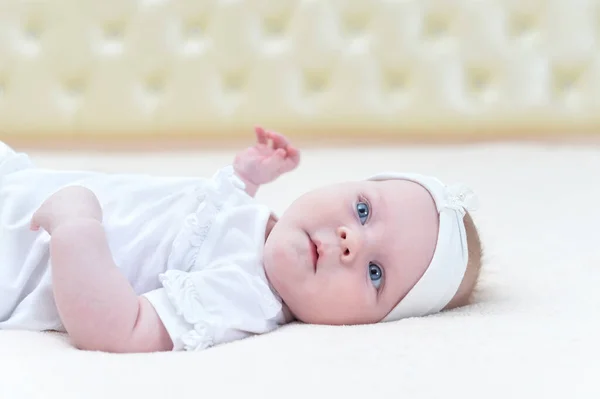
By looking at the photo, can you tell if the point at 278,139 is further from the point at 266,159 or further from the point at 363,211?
the point at 363,211

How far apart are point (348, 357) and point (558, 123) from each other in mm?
1670

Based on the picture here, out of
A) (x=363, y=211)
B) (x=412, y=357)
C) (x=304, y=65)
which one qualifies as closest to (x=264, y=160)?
(x=363, y=211)

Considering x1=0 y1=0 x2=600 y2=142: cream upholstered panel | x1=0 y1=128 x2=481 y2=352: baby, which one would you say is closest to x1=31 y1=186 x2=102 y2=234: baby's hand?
x1=0 y1=128 x2=481 y2=352: baby

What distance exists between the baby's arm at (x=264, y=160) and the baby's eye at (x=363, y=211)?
293mm

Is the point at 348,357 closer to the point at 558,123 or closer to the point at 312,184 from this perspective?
the point at 312,184

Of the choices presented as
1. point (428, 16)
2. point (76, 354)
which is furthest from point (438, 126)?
point (76, 354)

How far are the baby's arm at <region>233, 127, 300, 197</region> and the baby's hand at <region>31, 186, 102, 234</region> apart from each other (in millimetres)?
355

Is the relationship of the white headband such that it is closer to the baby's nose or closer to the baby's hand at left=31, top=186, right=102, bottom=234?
the baby's nose

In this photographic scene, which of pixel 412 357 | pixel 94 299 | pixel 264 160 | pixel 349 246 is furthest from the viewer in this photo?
pixel 264 160

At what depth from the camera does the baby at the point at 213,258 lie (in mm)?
961

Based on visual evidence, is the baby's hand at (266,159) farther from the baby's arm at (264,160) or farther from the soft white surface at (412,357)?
the soft white surface at (412,357)

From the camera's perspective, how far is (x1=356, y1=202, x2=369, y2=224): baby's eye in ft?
3.68

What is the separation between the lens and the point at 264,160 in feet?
4.52

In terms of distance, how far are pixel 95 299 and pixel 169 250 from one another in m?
0.21
